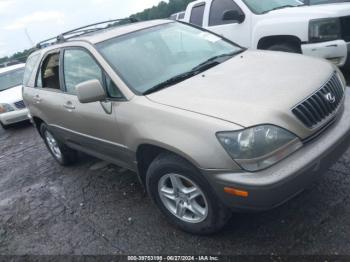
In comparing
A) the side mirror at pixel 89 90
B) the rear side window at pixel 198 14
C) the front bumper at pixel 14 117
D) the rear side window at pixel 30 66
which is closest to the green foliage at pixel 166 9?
the front bumper at pixel 14 117

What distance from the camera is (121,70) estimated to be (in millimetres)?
3248

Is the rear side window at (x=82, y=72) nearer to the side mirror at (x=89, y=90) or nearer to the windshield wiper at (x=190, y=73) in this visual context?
the side mirror at (x=89, y=90)

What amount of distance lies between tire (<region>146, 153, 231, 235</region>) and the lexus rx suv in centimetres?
1

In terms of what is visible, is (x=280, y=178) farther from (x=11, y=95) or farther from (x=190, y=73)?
(x=11, y=95)

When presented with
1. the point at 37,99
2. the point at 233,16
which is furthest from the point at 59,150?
the point at 233,16

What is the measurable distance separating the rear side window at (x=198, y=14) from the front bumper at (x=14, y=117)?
4614mm

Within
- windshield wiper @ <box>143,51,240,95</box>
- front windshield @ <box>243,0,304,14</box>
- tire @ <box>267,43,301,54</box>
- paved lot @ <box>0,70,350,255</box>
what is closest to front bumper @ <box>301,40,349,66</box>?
tire @ <box>267,43,301,54</box>

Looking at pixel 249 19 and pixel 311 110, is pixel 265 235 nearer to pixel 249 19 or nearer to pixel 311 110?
pixel 311 110

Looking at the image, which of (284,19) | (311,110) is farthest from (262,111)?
(284,19)

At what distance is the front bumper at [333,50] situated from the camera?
16.7ft

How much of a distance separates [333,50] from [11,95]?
7589 mm

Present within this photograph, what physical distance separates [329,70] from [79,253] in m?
2.76

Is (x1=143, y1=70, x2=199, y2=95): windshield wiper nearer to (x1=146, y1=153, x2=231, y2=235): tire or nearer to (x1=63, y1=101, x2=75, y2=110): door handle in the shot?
(x1=146, y1=153, x2=231, y2=235): tire

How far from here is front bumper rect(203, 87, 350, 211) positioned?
234 cm
